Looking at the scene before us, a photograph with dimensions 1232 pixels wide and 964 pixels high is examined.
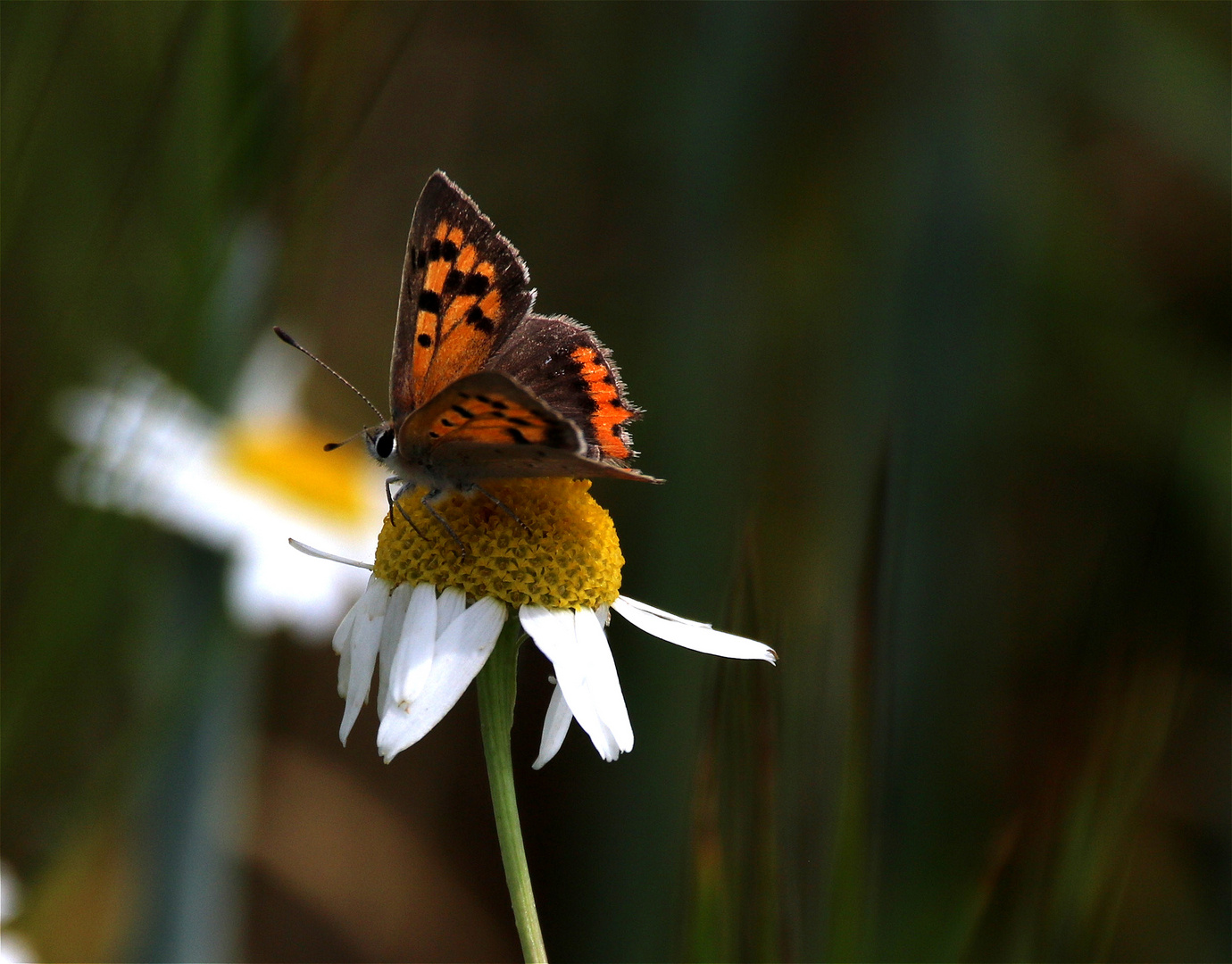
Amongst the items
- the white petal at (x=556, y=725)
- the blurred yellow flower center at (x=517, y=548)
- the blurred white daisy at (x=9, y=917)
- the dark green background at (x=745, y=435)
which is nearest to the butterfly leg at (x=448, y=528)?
the blurred yellow flower center at (x=517, y=548)

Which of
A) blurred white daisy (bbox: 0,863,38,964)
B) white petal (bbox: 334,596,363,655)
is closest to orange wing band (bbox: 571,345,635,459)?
white petal (bbox: 334,596,363,655)

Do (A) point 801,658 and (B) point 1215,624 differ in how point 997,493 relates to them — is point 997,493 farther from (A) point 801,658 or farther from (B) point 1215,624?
(A) point 801,658

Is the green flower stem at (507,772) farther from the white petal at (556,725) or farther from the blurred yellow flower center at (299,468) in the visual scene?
the blurred yellow flower center at (299,468)

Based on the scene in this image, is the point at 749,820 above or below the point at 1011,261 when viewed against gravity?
below

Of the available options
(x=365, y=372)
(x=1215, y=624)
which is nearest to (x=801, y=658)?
(x=1215, y=624)

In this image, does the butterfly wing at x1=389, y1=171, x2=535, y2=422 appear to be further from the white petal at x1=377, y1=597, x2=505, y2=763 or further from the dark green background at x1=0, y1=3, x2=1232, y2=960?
the white petal at x1=377, y1=597, x2=505, y2=763

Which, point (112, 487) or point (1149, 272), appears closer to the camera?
point (112, 487)

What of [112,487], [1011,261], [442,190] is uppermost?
[1011,261]
